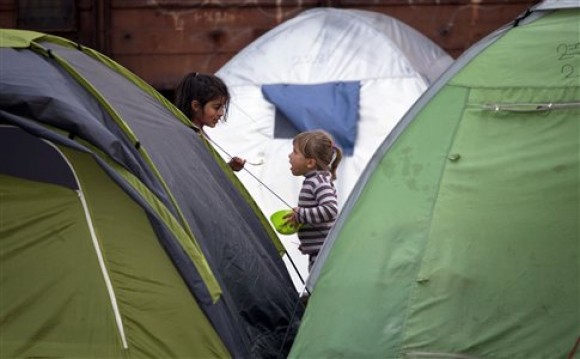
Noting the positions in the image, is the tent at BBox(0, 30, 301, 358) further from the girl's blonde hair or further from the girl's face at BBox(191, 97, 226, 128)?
the girl's blonde hair

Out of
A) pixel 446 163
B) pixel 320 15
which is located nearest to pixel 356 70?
pixel 320 15

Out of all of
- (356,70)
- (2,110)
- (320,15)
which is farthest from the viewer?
(320,15)

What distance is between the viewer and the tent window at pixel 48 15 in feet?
38.9

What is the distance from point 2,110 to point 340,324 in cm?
164

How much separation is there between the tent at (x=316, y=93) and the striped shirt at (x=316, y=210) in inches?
49.4

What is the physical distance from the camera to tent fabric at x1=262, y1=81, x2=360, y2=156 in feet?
28.6

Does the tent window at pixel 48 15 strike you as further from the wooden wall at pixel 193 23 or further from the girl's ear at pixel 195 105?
the girl's ear at pixel 195 105

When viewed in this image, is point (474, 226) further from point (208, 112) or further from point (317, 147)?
point (208, 112)

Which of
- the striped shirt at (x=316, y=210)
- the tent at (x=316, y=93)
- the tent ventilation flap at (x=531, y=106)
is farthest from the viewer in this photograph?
the tent at (x=316, y=93)

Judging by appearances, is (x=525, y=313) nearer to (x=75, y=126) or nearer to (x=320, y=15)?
(x=75, y=126)

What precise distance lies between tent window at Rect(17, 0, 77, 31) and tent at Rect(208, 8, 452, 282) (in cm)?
261

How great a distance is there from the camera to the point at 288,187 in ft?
27.4

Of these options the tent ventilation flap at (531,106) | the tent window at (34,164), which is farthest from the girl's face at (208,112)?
the tent ventilation flap at (531,106)

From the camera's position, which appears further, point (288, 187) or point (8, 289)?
point (288, 187)
